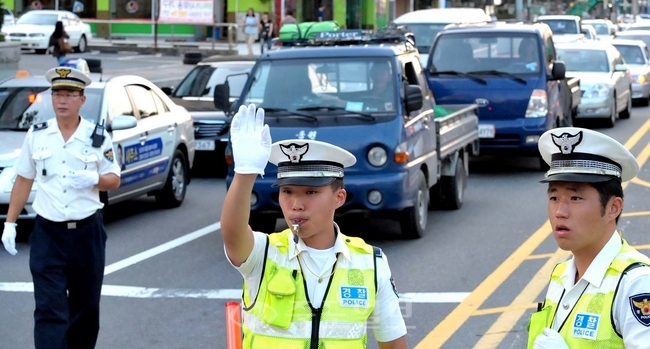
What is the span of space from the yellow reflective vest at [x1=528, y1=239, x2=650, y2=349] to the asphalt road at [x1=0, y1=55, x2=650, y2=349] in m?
3.95

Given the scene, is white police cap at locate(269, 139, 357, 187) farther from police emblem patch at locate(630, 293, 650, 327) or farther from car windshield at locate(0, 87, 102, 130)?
car windshield at locate(0, 87, 102, 130)

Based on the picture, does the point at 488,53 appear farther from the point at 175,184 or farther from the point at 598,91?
the point at 598,91

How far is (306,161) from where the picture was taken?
3584 mm

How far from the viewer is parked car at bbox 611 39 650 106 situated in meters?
25.8

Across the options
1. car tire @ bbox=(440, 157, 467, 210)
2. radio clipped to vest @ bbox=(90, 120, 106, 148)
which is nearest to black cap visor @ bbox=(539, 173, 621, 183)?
radio clipped to vest @ bbox=(90, 120, 106, 148)

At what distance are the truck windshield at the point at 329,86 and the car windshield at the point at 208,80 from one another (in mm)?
5842

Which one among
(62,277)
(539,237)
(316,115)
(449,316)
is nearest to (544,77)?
(539,237)

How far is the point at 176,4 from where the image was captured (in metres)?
41.4

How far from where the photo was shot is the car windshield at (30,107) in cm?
1138

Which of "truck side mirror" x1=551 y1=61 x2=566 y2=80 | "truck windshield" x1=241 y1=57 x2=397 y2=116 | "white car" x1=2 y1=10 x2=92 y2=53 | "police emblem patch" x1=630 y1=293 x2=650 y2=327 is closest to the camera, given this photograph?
"police emblem patch" x1=630 y1=293 x2=650 y2=327

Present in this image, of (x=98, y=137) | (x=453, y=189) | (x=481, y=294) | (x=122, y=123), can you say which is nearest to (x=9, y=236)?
(x=98, y=137)

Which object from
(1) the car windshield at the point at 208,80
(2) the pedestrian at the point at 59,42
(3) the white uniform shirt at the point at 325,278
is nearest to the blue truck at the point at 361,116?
(1) the car windshield at the point at 208,80

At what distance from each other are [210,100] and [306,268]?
42.6 feet

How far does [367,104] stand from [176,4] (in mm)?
32179
